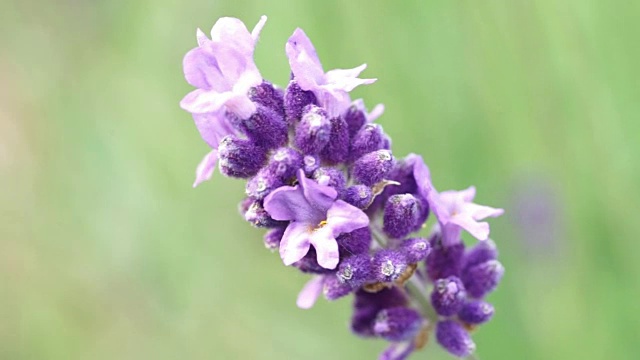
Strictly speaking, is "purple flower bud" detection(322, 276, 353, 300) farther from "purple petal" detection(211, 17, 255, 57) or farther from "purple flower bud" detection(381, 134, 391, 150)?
"purple petal" detection(211, 17, 255, 57)

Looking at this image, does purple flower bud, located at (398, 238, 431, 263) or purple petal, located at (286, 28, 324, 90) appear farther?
purple flower bud, located at (398, 238, 431, 263)

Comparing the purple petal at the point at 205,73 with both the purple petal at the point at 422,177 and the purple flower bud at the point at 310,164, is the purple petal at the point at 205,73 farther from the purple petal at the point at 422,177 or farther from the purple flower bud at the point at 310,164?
the purple petal at the point at 422,177

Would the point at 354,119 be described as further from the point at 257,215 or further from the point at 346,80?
the point at 257,215

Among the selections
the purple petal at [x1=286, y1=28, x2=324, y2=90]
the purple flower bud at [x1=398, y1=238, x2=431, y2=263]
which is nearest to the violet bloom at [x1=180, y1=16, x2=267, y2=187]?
the purple petal at [x1=286, y1=28, x2=324, y2=90]

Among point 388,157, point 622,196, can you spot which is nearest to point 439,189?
point 622,196

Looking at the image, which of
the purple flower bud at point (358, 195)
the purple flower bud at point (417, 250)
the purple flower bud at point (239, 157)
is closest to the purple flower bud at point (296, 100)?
the purple flower bud at point (239, 157)

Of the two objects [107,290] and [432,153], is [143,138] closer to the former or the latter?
[107,290]

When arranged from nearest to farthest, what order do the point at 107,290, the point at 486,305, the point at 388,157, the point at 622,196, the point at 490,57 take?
1. the point at 388,157
2. the point at 486,305
3. the point at 622,196
4. the point at 490,57
5. the point at 107,290
